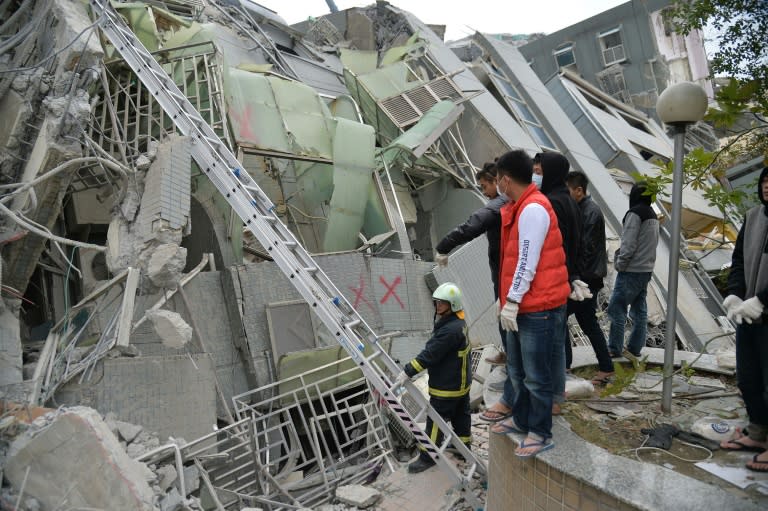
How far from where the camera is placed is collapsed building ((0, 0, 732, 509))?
569 cm

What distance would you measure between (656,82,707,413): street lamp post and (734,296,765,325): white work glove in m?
0.73

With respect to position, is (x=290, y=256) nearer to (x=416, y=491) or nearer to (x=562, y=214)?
(x=416, y=491)

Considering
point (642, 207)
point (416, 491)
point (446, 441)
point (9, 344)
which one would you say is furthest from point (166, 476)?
point (642, 207)

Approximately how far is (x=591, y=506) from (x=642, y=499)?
0.31 m

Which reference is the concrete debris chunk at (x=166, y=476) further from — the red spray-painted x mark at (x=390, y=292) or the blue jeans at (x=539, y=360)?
the red spray-painted x mark at (x=390, y=292)

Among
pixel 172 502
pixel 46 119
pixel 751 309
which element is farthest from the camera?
pixel 46 119

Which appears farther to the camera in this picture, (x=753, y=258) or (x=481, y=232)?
(x=481, y=232)

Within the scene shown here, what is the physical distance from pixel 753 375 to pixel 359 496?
11.2ft

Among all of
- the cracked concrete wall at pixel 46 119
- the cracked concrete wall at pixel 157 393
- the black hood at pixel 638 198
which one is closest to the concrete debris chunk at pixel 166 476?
the cracked concrete wall at pixel 157 393

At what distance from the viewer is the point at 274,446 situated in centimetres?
639

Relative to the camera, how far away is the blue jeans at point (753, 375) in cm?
333

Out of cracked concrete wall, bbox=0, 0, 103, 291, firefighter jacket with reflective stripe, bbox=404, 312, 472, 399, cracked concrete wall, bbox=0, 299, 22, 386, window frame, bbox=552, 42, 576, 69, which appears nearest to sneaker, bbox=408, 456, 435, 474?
firefighter jacket with reflective stripe, bbox=404, 312, 472, 399

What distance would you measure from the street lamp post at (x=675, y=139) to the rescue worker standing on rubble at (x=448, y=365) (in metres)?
1.67

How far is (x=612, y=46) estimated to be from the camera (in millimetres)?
22719
